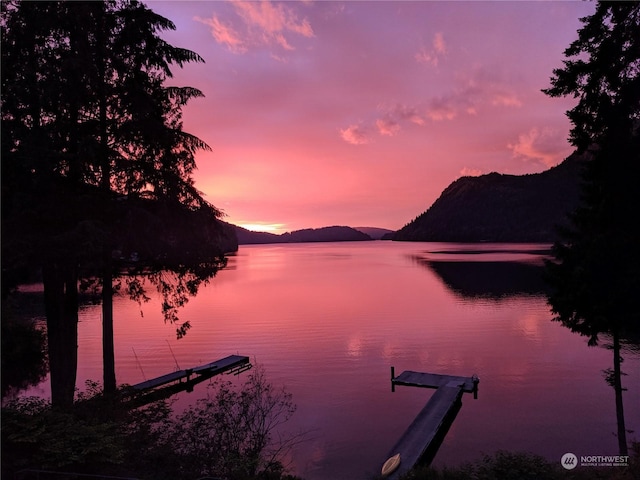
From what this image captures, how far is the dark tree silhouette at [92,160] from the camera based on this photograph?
13.2 meters

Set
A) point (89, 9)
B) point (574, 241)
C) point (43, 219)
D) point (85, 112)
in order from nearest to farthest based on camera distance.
→ 1. point (43, 219)
2. point (89, 9)
3. point (85, 112)
4. point (574, 241)

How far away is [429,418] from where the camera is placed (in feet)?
73.4

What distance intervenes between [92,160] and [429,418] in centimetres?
2048

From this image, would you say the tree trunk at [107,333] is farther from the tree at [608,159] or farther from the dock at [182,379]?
the tree at [608,159]

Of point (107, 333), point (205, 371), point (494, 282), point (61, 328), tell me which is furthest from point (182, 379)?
point (494, 282)

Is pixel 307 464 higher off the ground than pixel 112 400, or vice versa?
pixel 112 400

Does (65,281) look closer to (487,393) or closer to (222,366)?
(222,366)

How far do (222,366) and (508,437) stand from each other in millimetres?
21434

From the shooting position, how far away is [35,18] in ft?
46.4

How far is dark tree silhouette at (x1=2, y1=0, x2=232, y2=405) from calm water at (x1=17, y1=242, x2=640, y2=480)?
3.43m

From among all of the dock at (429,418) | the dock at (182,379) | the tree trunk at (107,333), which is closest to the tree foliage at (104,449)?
the tree trunk at (107,333)

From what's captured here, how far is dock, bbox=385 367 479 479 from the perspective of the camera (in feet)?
60.6

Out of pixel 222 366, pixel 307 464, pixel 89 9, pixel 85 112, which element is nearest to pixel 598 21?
pixel 89 9

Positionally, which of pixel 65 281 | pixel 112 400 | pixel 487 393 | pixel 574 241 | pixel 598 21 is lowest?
pixel 487 393
